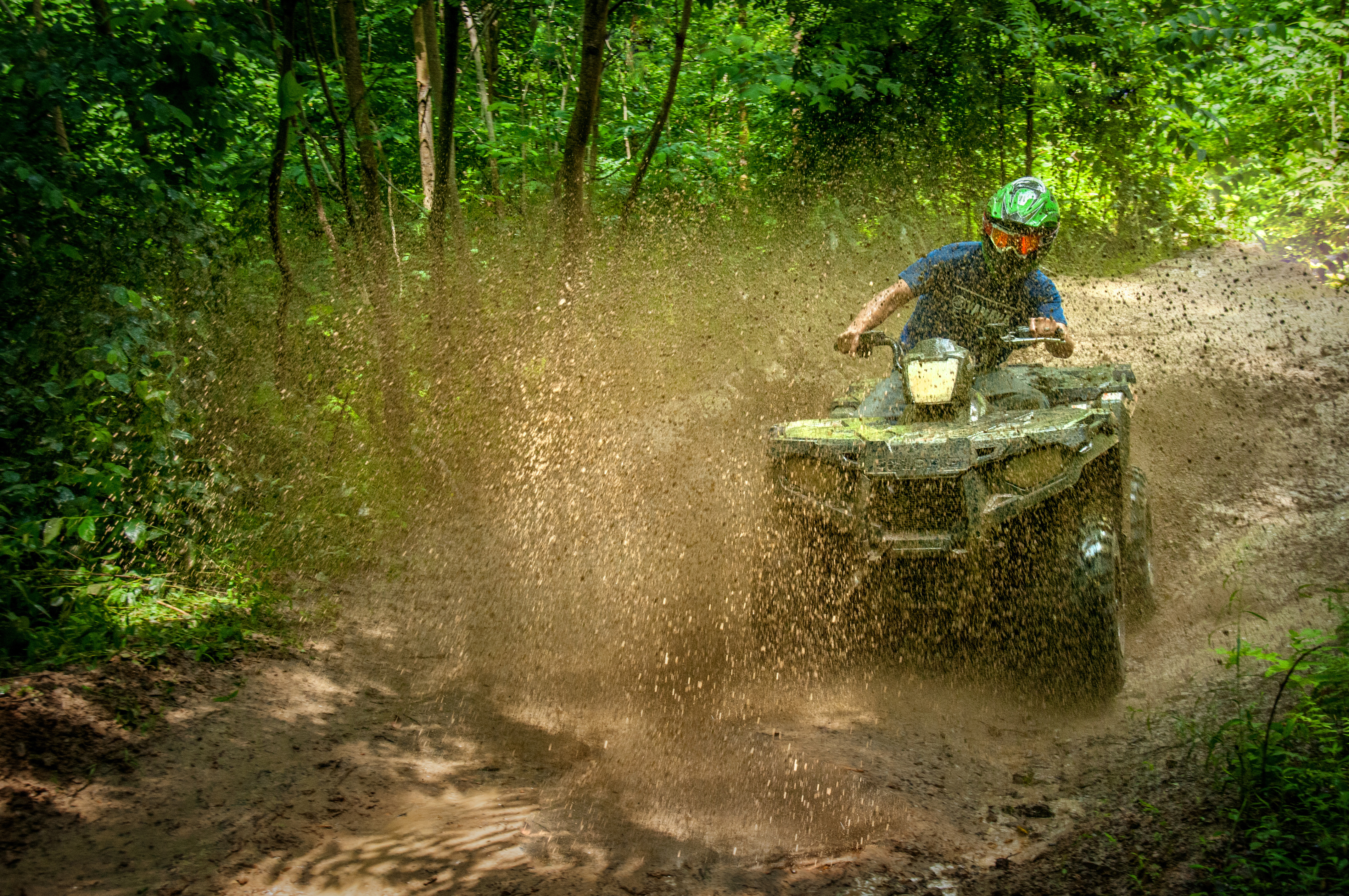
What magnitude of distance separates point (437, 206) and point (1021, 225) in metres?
4.90

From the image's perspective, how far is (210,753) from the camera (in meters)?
3.77

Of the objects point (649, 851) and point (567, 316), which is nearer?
point (649, 851)

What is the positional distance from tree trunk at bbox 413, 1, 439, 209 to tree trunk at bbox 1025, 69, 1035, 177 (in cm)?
671

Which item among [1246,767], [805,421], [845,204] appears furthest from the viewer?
[845,204]

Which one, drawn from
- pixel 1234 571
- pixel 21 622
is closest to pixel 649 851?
pixel 21 622

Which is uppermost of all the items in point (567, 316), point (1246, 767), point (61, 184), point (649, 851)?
point (61, 184)

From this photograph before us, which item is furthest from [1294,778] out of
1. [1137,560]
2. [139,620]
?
[139,620]

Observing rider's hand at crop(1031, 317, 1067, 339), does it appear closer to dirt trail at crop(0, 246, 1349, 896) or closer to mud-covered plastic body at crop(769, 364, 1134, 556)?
mud-covered plastic body at crop(769, 364, 1134, 556)

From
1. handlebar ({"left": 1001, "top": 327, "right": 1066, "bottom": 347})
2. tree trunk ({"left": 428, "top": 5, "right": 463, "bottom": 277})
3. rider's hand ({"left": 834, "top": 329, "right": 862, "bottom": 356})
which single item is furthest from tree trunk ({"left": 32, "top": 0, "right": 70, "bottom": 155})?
handlebar ({"left": 1001, "top": 327, "right": 1066, "bottom": 347})

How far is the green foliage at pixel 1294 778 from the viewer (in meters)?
2.65

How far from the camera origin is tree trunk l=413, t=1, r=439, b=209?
29.1 feet

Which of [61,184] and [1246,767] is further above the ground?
[61,184]

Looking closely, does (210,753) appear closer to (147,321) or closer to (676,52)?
(147,321)

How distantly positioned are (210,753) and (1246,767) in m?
4.01
